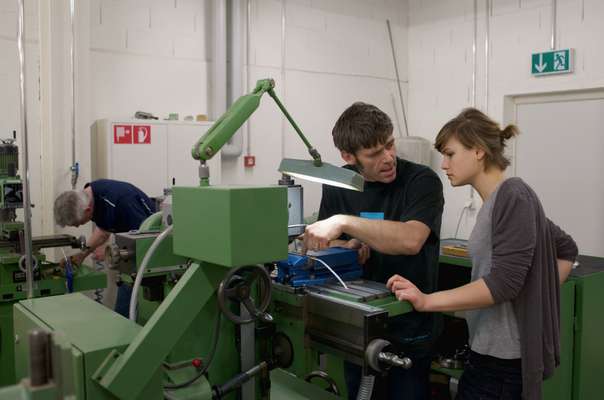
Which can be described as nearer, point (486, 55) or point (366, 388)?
point (366, 388)

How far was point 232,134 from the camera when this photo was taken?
129 centimetres

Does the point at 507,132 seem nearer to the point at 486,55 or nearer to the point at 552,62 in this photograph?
the point at 552,62

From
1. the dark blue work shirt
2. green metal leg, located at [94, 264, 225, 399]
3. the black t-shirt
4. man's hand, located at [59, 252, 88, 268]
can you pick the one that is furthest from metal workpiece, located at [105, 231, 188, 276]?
the dark blue work shirt

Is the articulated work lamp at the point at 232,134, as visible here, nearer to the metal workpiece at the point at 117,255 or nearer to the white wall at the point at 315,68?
the metal workpiece at the point at 117,255

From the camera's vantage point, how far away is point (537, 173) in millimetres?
4262

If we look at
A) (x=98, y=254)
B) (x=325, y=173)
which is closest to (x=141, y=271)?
(x=325, y=173)

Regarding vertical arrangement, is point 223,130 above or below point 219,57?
below

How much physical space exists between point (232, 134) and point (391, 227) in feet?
1.91

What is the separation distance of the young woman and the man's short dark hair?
0.27m

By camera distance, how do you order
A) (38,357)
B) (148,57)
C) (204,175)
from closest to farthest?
(38,357) → (204,175) → (148,57)

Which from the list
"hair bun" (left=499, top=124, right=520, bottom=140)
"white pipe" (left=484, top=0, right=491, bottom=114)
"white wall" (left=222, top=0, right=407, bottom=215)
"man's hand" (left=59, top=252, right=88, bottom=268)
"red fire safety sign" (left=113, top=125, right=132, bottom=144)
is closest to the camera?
"hair bun" (left=499, top=124, right=520, bottom=140)

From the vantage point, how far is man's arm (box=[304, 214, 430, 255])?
1.61m

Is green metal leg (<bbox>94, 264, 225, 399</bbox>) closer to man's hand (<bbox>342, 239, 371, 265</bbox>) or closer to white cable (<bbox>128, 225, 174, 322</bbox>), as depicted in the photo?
white cable (<bbox>128, 225, 174, 322</bbox>)

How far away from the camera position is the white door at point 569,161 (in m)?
3.92
